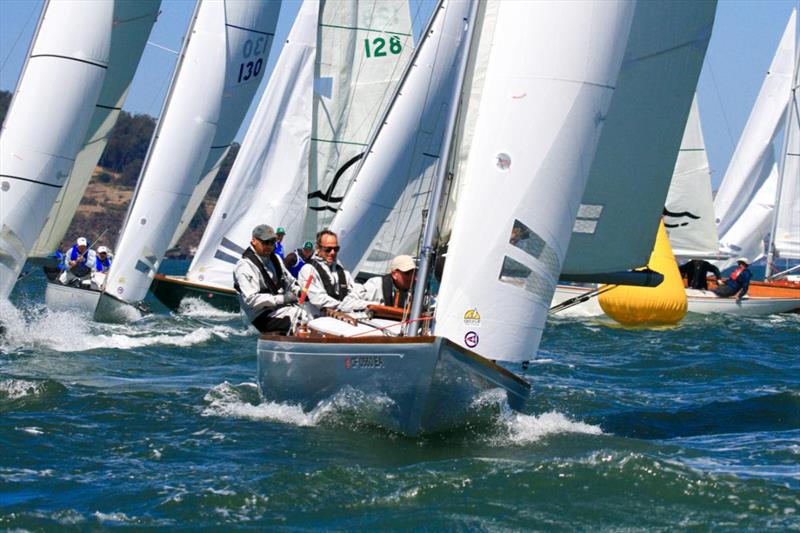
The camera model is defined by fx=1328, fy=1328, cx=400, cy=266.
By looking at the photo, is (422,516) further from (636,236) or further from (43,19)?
(43,19)

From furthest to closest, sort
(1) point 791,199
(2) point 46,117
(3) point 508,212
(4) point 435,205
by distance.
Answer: (1) point 791,199 < (2) point 46,117 < (4) point 435,205 < (3) point 508,212

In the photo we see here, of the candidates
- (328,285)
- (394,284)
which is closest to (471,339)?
(394,284)

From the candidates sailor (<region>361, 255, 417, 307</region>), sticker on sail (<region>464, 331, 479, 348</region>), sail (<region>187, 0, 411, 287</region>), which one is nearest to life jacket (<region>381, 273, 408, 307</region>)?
sailor (<region>361, 255, 417, 307</region>)

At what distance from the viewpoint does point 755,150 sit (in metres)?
36.0

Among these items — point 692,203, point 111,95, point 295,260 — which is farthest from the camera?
point 692,203

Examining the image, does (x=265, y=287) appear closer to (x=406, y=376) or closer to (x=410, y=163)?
(x=406, y=376)

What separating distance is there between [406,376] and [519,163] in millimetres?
1594

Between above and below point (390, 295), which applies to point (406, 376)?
below

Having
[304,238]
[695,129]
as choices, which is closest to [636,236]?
[304,238]

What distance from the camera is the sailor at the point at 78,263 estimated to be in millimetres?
20078

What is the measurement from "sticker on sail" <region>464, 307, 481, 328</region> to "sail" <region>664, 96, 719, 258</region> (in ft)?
63.6

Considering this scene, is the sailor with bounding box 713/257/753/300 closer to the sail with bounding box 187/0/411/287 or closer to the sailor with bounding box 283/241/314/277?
the sail with bounding box 187/0/411/287

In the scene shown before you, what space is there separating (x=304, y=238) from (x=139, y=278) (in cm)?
356

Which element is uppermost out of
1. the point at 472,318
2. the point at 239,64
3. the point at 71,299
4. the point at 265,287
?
the point at 239,64
